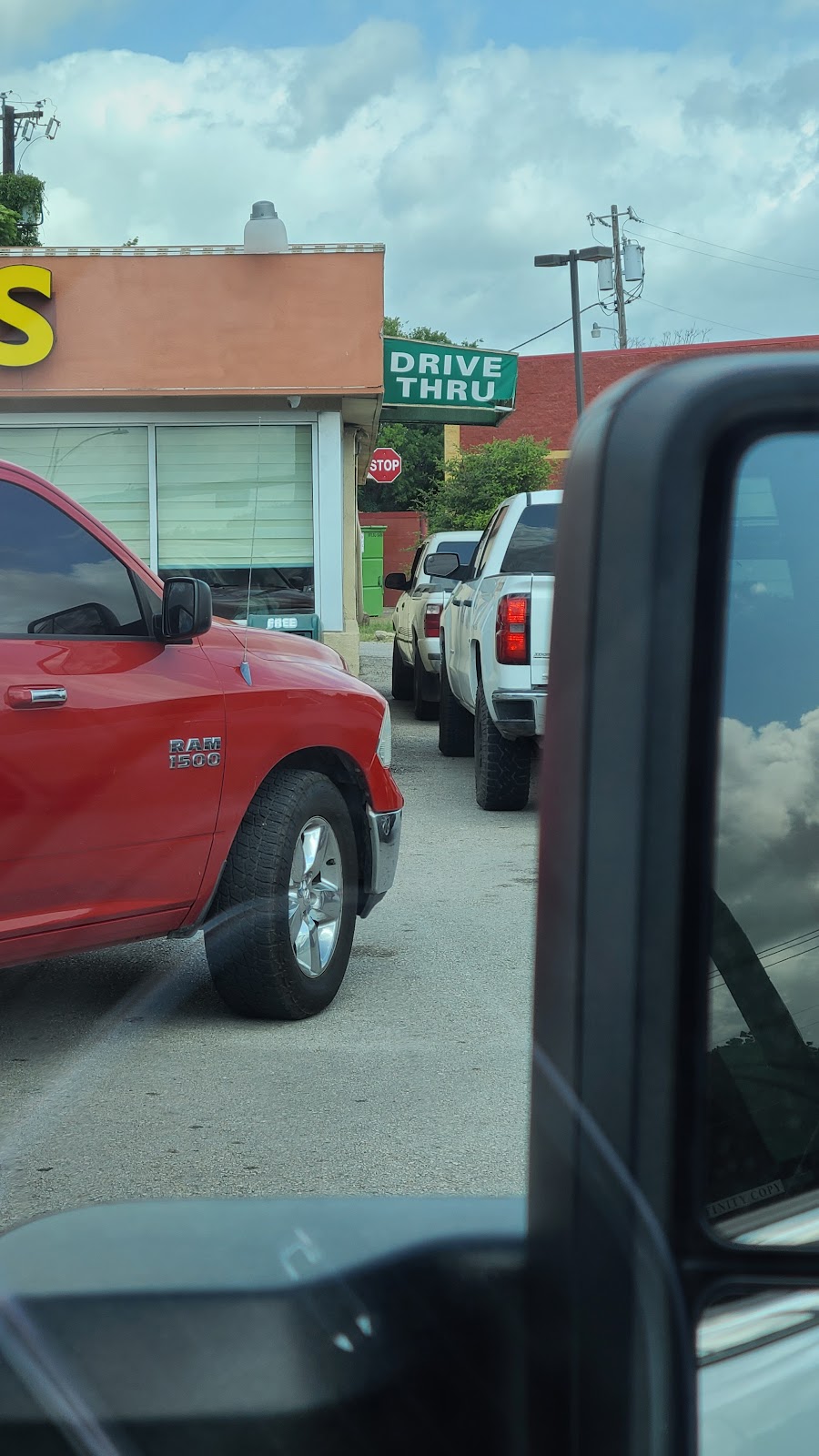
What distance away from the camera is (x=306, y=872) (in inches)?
197

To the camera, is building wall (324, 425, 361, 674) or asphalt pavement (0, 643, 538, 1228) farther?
building wall (324, 425, 361, 674)

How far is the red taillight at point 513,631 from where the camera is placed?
8.70 meters

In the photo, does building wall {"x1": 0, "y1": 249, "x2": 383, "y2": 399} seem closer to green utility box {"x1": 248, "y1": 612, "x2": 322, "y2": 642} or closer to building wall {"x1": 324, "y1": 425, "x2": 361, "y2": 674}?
building wall {"x1": 324, "y1": 425, "x2": 361, "y2": 674}

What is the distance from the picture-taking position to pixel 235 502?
527 inches

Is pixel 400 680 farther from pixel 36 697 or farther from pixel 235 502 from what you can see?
pixel 36 697

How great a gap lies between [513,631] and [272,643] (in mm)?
3635

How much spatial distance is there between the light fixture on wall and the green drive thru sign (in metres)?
2.52

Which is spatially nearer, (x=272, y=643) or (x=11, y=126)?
(x=272, y=643)

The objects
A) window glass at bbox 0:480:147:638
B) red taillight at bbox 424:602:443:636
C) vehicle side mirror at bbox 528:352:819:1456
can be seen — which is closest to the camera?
vehicle side mirror at bbox 528:352:819:1456

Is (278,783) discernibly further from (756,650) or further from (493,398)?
(493,398)

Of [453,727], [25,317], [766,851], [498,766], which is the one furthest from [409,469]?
[766,851]

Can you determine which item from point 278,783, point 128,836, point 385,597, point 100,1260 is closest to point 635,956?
point 100,1260

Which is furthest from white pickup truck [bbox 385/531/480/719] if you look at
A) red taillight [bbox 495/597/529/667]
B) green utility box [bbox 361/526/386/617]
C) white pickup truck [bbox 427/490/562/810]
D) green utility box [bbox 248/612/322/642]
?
green utility box [bbox 361/526/386/617]

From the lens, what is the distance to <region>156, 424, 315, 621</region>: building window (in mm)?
13352
